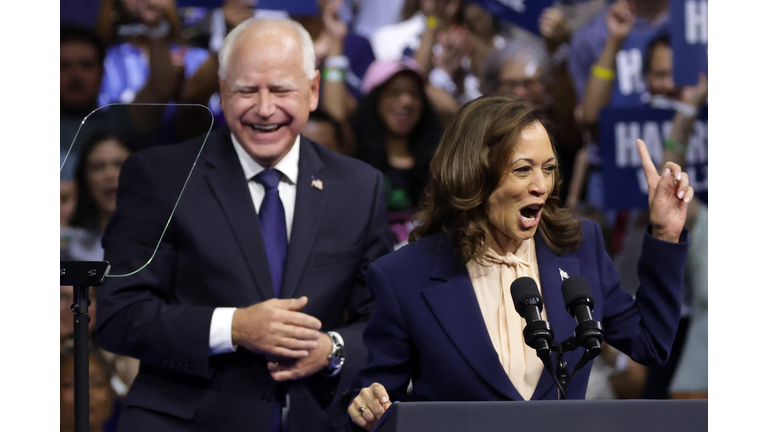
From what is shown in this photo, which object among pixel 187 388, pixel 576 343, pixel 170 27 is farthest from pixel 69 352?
pixel 576 343

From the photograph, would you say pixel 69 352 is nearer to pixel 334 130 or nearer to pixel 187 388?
pixel 187 388

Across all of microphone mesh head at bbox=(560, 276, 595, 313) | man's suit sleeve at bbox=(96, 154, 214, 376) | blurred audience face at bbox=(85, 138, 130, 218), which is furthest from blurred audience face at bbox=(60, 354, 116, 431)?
microphone mesh head at bbox=(560, 276, 595, 313)

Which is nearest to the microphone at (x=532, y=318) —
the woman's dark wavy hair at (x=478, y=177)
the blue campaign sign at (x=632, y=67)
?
the woman's dark wavy hair at (x=478, y=177)

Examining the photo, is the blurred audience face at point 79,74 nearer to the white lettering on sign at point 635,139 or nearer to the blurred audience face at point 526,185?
the blurred audience face at point 526,185

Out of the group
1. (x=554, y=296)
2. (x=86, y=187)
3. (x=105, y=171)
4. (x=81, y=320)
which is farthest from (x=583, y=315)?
(x=86, y=187)

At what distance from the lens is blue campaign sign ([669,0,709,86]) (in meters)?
3.56

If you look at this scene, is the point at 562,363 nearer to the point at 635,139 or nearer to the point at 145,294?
the point at 145,294

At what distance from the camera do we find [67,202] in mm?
2982

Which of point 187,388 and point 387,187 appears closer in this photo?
point 187,388

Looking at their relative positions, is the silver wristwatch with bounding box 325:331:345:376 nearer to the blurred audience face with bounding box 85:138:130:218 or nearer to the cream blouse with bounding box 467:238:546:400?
the cream blouse with bounding box 467:238:546:400

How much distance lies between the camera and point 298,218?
9.12ft

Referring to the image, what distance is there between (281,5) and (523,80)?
101cm

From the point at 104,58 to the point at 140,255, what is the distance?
0.91 meters

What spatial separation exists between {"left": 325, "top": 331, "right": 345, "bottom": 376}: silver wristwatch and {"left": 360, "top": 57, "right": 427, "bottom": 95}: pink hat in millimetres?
1053
